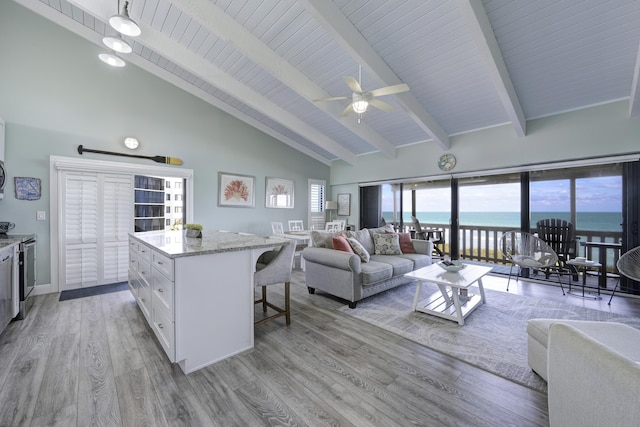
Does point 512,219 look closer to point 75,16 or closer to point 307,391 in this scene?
point 307,391

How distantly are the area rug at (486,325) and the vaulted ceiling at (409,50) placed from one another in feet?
8.95

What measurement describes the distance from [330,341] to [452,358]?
1034 mm

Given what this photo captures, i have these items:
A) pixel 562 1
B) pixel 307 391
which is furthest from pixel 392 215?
pixel 307 391

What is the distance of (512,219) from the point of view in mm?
5086

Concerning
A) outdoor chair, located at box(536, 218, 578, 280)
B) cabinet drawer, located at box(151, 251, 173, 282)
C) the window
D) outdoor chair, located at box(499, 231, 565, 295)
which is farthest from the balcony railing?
cabinet drawer, located at box(151, 251, 173, 282)

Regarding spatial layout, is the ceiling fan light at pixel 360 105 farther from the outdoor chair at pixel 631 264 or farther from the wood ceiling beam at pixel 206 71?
the outdoor chair at pixel 631 264

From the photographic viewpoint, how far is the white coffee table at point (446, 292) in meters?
2.78

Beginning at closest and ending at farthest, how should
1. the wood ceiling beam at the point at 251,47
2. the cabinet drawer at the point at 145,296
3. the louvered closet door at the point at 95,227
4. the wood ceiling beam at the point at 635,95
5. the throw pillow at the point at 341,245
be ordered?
the cabinet drawer at the point at 145,296
the wood ceiling beam at the point at 635,95
the wood ceiling beam at the point at 251,47
the throw pillow at the point at 341,245
the louvered closet door at the point at 95,227

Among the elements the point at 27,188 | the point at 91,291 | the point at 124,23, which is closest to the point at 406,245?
the point at 124,23

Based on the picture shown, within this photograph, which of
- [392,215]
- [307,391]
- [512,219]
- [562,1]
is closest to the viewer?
[307,391]

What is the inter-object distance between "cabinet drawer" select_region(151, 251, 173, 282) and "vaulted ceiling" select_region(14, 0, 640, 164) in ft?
9.22

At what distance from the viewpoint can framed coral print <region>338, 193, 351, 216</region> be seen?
729cm

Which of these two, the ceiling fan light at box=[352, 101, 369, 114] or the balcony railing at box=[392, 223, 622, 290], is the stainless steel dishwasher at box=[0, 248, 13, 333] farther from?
the balcony railing at box=[392, 223, 622, 290]

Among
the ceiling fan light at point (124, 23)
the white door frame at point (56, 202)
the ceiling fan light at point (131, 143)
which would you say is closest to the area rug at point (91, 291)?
the white door frame at point (56, 202)
